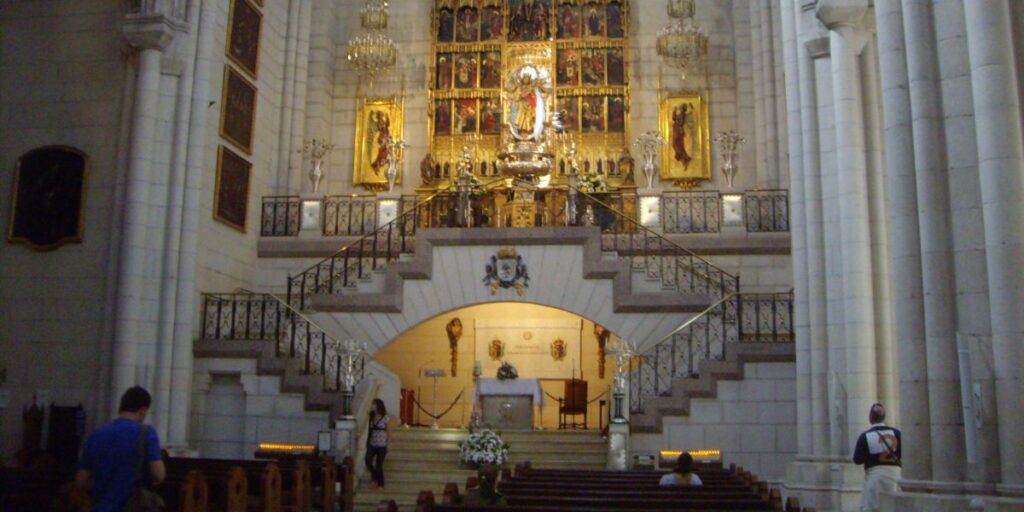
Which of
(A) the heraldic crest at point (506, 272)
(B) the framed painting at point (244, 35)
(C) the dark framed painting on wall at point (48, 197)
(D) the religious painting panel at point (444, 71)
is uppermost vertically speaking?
(D) the religious painting panel at point (444, 71)

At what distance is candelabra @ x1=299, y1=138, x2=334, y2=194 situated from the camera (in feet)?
75.6

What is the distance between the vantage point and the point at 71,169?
18.0 meters

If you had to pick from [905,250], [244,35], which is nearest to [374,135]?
[244,35]

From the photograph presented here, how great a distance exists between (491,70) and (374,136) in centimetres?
345

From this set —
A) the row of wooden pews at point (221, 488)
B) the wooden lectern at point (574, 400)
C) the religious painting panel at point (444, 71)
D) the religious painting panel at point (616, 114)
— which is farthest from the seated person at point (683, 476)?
the religious painting panel at point (444, 71)

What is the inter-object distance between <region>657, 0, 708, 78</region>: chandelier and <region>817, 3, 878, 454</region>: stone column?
31.7 feet

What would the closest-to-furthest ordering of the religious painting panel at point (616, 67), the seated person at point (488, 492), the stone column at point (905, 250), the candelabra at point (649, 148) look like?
the stone column at point (905, 250) < the seated person at point (488, 492) < the candelabra at point (649, 148) < the religious painting panel at point (616, 67)

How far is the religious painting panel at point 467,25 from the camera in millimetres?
25781

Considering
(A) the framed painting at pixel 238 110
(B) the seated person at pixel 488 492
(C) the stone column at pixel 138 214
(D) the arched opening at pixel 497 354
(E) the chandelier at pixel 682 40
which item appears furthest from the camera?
(E) the chandelier at pixel 682 40

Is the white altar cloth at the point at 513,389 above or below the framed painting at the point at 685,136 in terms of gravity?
below

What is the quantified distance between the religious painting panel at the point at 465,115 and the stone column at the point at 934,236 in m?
16.3

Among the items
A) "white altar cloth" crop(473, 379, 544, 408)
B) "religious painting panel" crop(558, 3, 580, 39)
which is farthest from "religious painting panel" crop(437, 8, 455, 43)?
"white altar cloth" crop(473, 379, 544, 408)

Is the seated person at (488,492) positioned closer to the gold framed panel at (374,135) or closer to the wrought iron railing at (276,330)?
the wrought iron railing at (276,330)

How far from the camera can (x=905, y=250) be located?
942 cm
